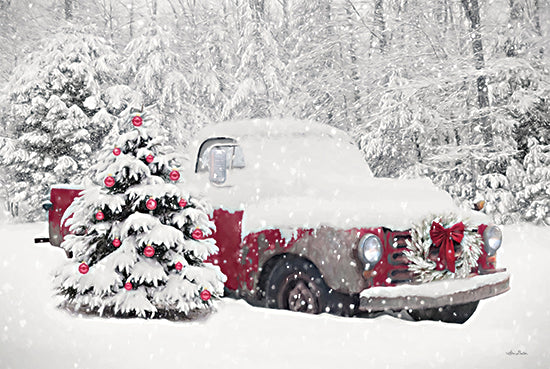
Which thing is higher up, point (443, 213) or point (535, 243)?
point (443, 213)

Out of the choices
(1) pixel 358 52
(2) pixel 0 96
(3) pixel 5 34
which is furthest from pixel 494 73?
(3) pixel 5 34

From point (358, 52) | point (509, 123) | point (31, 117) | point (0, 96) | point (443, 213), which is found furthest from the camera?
point (358, 52)

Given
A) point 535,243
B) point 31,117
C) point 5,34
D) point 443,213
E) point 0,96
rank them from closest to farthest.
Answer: point 443,213 < point 535,243 < point 31,117 < point 0,96 < point 5,34

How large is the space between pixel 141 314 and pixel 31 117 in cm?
1567

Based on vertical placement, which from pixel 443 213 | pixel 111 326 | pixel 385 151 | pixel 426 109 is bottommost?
pixel 111 326

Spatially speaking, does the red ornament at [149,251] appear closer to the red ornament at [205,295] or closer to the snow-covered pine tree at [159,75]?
the red ornament at [205,295]

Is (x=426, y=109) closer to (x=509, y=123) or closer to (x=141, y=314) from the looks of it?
(x=509, y=123)

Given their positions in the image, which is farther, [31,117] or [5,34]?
[5,34]

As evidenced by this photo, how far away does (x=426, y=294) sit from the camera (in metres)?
5.24

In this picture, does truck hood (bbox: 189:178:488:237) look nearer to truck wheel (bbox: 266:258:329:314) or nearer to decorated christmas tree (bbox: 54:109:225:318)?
truck wheel (bbox: 266:258:329:314)

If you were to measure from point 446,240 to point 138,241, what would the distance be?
2869 millimetres

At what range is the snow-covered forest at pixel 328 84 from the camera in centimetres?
1622

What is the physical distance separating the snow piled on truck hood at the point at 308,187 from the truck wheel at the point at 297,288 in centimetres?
39

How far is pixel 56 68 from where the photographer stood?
1936 centimetres
